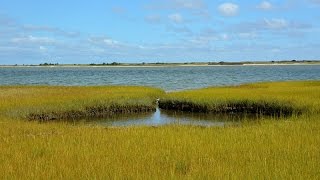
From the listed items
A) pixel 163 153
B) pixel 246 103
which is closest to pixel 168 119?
pixel 246 103

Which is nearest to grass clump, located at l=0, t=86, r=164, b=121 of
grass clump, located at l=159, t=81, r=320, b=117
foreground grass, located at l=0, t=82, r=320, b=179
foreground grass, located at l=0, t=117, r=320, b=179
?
grass clump, located at l=159, t=81, r=320, b=117

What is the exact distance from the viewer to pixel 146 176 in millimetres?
9859

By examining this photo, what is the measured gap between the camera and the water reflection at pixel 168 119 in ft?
93.6

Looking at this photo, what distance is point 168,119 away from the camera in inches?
1231

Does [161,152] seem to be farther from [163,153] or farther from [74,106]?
[74,106]

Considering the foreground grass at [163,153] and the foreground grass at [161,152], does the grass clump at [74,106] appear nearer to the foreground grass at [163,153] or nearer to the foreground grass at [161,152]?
the foreground grass at [161,152]

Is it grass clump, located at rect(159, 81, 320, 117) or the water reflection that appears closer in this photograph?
the water reflection

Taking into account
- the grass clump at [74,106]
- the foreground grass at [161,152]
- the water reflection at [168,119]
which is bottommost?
the water reflection at [168,119]

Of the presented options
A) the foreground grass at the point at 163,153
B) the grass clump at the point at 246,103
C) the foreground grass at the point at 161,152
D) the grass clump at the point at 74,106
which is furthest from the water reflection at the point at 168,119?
the foreground grass at the point at 163,153

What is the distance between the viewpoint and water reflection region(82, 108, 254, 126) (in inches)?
1123

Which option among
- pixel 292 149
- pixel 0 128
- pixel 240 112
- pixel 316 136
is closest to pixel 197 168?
pixel 292 149

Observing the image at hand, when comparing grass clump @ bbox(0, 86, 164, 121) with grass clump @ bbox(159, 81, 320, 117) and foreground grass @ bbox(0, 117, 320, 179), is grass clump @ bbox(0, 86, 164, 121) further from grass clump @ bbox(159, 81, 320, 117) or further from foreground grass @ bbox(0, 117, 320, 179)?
foreground grass @ bbox(0, 117, 320, 179)

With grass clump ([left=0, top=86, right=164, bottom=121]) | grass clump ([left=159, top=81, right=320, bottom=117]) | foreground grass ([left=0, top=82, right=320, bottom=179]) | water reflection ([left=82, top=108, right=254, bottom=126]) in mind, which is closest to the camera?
foreground grass ([left=0, top=82, right=320, bottom=179])

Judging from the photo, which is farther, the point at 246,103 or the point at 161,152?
the point at 246,103
